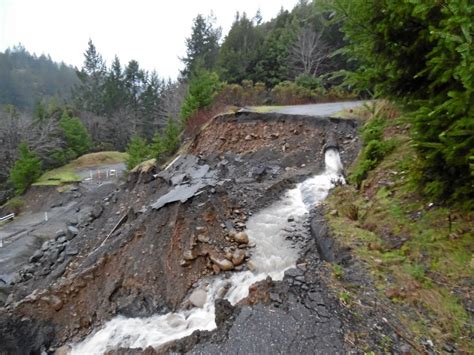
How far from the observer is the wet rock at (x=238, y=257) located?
17.5 feet

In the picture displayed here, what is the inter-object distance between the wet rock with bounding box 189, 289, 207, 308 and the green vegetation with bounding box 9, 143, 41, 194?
23.9 m

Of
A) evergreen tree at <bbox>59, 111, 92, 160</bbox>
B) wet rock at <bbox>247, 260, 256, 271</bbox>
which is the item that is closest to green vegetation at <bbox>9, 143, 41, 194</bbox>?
evergreen tree at <bbox>59, 111, 92, 160</bbox>

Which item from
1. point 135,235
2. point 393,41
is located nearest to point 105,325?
point 135,235

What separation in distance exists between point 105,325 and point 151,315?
1029 mm

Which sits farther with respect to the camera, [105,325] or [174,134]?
[174,134]

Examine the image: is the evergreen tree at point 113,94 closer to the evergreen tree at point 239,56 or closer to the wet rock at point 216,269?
the evergreen tree at point 239,56

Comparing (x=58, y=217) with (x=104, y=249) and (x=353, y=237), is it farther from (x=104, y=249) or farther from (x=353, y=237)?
(x=353, y=237)

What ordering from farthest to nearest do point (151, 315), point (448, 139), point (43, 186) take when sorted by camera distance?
point (43, 186), point (151, 315), point (448, 139)

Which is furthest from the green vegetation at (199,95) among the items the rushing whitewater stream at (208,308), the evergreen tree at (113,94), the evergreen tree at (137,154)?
the evergreen tree at (113,94)

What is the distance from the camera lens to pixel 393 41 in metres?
2.98

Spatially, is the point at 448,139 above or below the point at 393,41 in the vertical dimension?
below

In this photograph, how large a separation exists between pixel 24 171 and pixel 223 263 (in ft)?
78.7

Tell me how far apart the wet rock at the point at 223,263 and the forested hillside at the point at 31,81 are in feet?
189

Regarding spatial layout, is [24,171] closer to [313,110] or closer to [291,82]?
[291,82]
